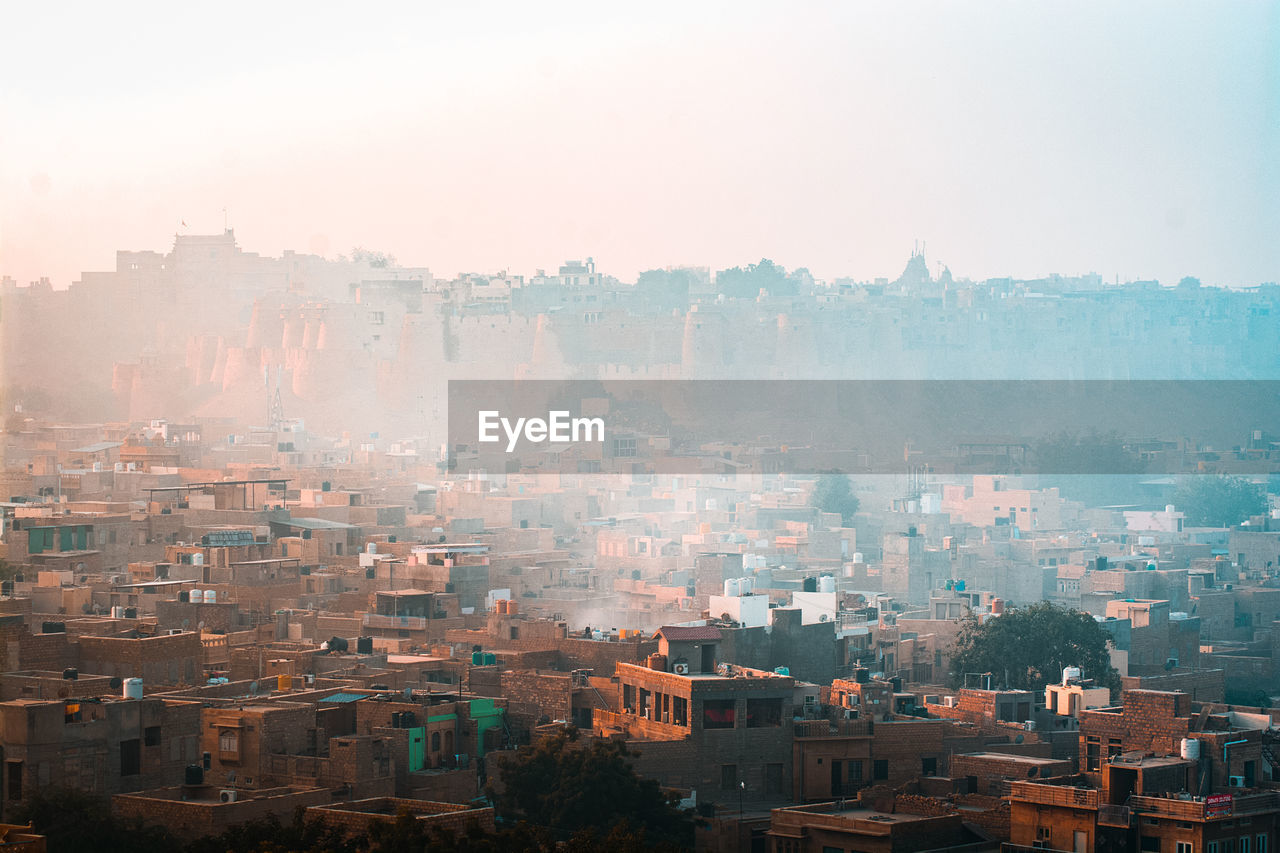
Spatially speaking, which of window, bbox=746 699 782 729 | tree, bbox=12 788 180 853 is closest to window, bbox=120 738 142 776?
tree, bbox=12 788 180 853

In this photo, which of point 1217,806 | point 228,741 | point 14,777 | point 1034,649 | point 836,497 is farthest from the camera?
point 836,497

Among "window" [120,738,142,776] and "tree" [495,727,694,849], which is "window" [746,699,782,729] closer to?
"tree" [495,727,694,849]

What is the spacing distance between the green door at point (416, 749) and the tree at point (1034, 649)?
526cm

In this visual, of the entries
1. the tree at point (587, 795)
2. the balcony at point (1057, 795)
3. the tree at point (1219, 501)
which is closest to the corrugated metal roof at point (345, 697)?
the tree at point (587, 795)

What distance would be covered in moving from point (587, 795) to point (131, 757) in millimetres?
1747

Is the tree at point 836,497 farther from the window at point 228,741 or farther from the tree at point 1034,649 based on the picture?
the window at point 228,741

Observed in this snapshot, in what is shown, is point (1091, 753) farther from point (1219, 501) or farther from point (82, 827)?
point (1219, 501)

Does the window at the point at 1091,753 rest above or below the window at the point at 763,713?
below

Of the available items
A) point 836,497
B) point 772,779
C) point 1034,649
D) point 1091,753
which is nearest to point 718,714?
point 772,779

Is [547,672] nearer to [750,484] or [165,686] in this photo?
[165,686]

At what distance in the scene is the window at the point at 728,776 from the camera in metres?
9.27

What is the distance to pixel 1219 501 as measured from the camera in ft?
96.7

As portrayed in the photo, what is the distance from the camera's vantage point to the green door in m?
8.75

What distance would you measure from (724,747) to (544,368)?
2908 centimetres
